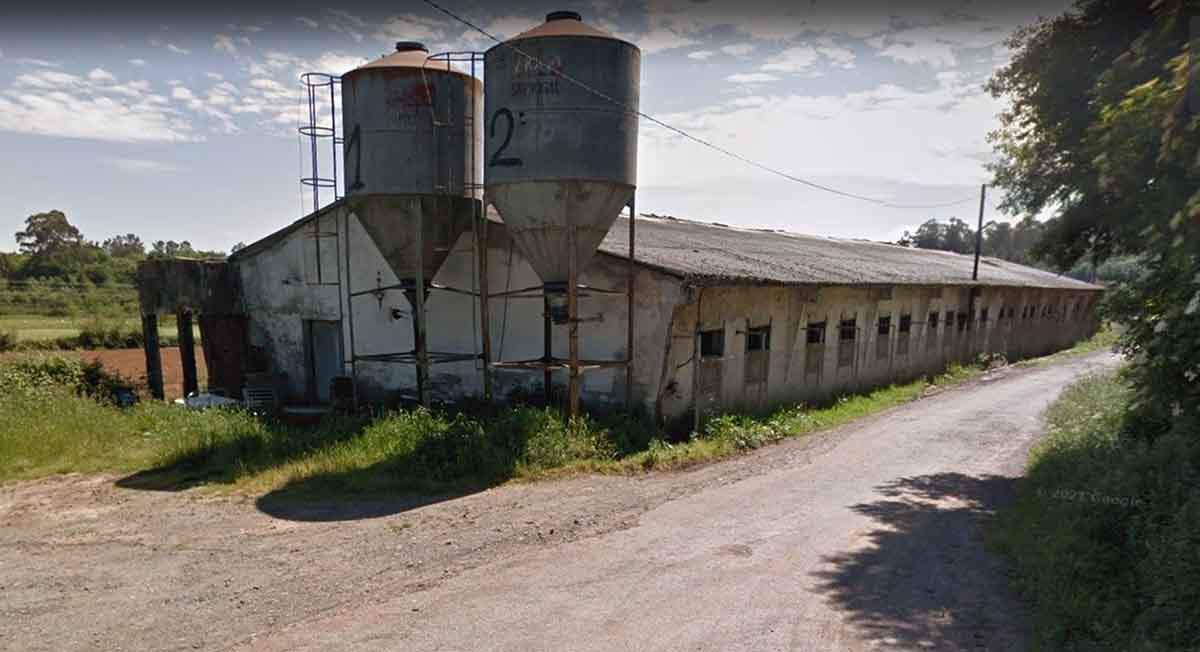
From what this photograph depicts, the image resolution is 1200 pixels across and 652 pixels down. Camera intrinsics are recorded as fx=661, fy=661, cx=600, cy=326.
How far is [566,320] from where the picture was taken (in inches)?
390

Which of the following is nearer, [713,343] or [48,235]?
[713,343]

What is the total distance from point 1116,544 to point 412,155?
1008 centimetres

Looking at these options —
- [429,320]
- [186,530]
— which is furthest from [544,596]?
[429,320]

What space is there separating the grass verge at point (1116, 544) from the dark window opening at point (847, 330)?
294 inches

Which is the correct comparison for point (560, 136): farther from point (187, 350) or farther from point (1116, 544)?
point (187, 350)

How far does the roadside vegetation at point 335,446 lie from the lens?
865 cm

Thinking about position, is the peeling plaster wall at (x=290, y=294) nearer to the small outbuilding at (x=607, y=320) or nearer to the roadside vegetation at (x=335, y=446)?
the small outbuilding at (x=607, y=320)

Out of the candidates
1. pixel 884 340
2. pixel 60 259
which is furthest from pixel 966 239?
pixel 60 259

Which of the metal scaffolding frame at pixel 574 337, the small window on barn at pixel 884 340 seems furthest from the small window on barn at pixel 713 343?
the small window on barn at pixel 884 340

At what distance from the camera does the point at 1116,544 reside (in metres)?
5.32

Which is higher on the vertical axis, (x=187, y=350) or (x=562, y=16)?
(x=562, y=16)

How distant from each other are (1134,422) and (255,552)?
957cm

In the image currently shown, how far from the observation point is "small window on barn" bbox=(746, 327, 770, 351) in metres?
12.2
